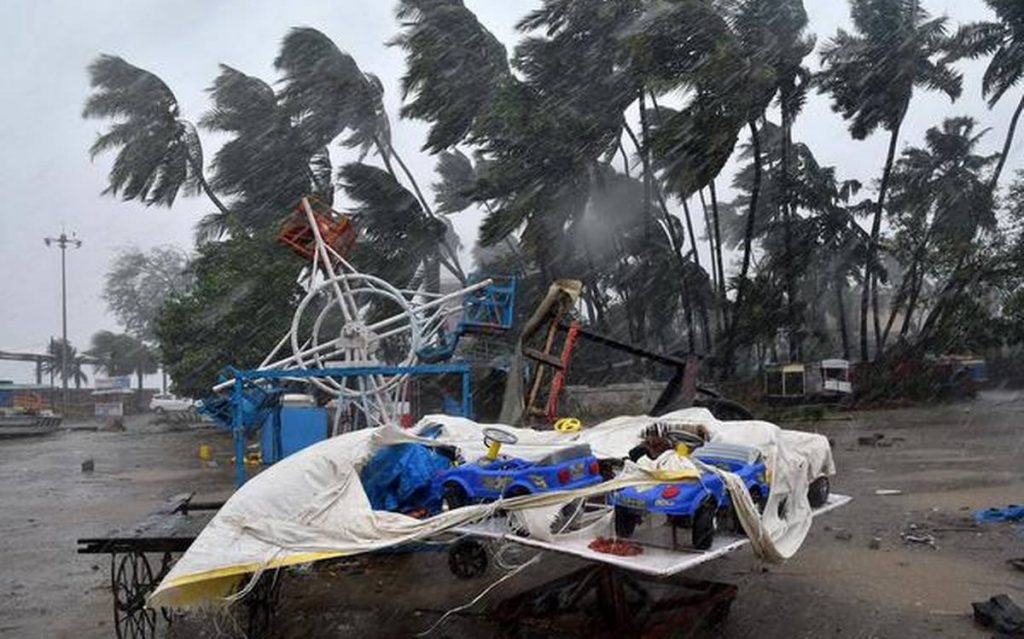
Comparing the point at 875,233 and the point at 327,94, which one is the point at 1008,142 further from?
the point at 327,94

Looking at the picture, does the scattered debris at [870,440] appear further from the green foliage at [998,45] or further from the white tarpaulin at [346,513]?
the green foliage at [998,45]

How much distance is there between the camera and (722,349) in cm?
2686

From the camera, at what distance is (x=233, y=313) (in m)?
27.0

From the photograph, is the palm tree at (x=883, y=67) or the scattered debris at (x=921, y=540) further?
the palm tree at (x=883, y=67)

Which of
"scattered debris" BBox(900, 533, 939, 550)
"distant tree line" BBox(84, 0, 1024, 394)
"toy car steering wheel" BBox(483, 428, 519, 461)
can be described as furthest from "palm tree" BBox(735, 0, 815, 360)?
"toy car steering wheel" BBox(483, 428, 519, 461)

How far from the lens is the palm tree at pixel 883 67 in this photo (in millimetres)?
27375

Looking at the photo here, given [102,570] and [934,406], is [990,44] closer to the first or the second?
[934,406]

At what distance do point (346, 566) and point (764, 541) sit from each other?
11.5 ft

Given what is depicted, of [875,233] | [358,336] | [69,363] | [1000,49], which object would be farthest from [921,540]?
[69,363]

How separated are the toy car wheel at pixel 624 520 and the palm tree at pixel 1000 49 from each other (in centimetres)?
2683

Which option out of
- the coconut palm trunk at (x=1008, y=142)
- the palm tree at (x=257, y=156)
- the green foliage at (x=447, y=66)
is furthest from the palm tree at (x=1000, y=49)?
the palm tree at (x=257, y=156)

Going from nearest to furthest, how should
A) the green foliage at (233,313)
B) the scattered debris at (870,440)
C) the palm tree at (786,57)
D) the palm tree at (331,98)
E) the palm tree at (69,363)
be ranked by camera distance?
1. the scattered debris at (870,440)
2. the palm tree at (786,57)
3. the green foliage at (233,313)
4. the palm tree at (331,98)
5. the palm tree at (69,363)

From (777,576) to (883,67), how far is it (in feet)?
78.9

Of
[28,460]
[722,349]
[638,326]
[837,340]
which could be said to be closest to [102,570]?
[28,460]
